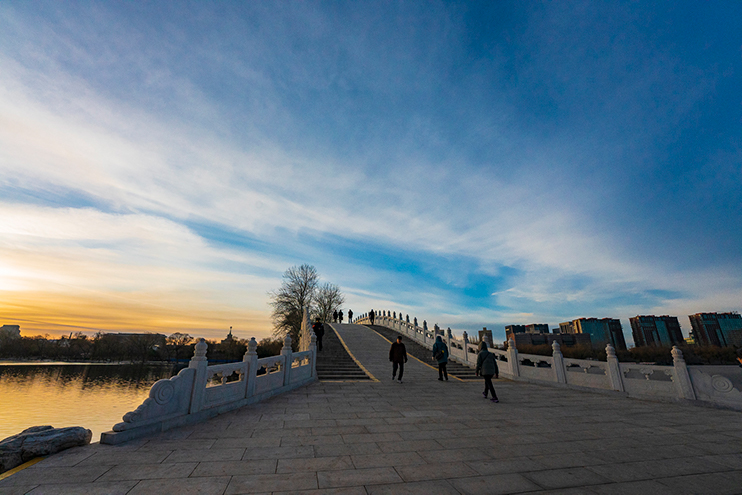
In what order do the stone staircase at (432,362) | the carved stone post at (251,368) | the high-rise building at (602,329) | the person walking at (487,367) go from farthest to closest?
1. the high-rise building at (602,329)
2. the stone staircase at (432,362)
3. the person walking at (487,367)
4. the carved stone post at (251,368)

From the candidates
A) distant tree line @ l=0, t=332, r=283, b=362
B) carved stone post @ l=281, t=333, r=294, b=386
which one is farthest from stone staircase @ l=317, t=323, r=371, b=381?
distant tree line @ l=0, t=332, r=283, b=362

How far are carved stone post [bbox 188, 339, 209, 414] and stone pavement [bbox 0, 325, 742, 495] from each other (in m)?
0.44

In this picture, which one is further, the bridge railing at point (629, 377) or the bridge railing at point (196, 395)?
the bridge railing at point (629, 377)

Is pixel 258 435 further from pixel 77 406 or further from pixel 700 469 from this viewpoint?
pixel 77 406

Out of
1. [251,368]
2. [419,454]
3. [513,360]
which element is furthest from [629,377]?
[251,368]

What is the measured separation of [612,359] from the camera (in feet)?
33.0

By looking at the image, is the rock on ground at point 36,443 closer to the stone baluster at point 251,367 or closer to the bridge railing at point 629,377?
the stone baluster at point 251,367

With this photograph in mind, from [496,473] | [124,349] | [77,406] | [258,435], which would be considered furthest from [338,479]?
[124,349]

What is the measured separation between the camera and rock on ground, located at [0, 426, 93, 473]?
4148 mm

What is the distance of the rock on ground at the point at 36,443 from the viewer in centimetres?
415

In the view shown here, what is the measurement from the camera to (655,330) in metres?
87.2

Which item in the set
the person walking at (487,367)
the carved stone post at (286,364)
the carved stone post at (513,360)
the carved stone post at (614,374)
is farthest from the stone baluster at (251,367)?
the carved stone post at (614,374)

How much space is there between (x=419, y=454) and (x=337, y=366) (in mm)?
10674

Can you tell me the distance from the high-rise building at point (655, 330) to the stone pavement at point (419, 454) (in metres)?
105
